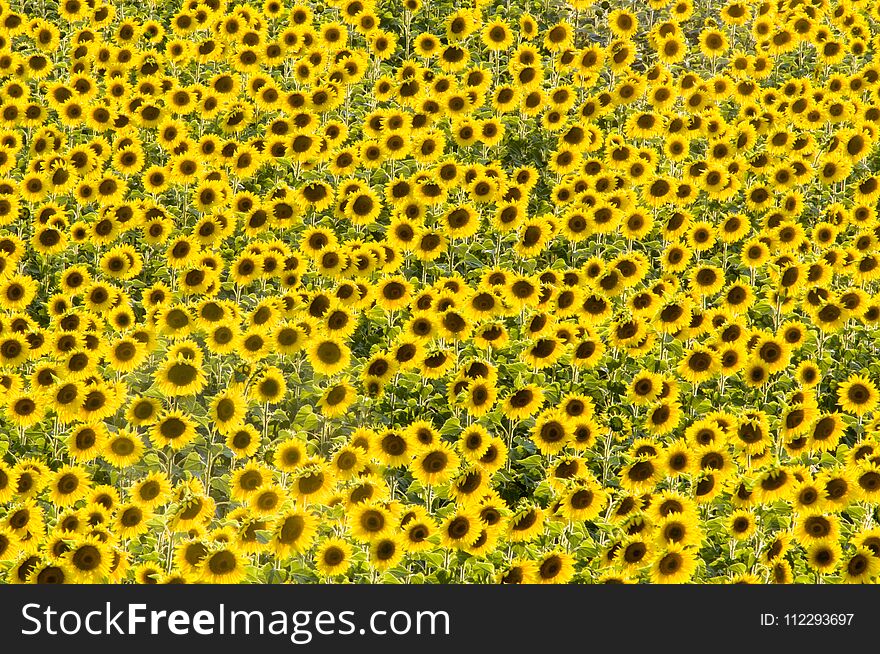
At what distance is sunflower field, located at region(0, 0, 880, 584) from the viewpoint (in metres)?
6.81

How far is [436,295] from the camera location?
876 centimetres

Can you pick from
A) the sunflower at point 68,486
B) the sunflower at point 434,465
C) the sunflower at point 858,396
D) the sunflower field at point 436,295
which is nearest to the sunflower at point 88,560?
the sunflower field at point 436,295

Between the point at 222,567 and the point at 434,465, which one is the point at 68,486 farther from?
the point at 434,465

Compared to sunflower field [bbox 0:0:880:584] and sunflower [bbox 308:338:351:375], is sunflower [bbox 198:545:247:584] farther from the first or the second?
sunflower [bbox 308:338:351:375]

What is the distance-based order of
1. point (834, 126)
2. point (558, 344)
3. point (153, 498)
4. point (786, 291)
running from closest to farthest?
point (153, 498) → point (558, 344) → point (786, 291) → point (834, 126)

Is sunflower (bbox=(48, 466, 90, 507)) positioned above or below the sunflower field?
below

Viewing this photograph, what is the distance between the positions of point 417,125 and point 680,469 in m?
6.16

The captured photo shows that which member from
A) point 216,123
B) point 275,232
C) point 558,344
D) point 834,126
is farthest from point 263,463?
point 834,126

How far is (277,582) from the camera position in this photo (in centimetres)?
660

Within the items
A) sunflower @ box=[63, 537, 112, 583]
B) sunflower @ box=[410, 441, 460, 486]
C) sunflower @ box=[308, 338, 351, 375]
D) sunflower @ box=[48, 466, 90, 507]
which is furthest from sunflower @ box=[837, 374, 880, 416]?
sunflower @ box=[48, 466, 90, 507]

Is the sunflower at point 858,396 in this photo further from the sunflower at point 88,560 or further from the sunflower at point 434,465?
the sunflower at point 88,560

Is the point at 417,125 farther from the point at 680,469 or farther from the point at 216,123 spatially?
the point at 680,469

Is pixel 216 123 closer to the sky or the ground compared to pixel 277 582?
closer to the sky

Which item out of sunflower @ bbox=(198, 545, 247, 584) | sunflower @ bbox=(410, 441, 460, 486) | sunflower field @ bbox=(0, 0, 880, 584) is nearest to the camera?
sunflower @ bbox=(198, 545, 247, 584)
